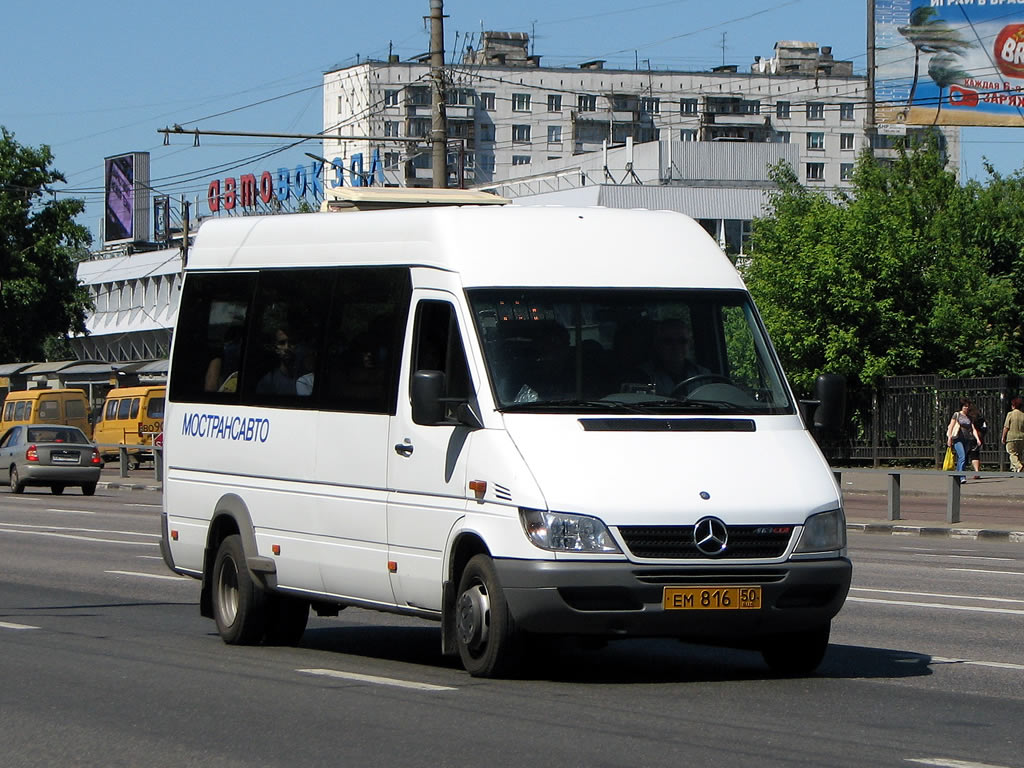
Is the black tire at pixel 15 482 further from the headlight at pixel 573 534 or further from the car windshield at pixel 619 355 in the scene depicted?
the headlight at pixel 573 534

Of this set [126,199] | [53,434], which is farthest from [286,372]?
[126,199]

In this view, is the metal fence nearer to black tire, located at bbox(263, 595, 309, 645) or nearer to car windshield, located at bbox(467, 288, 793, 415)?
black tire, located at bbox(263, 595, 309, 645)

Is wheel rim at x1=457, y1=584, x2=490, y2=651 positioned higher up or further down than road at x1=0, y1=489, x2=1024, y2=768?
higher up

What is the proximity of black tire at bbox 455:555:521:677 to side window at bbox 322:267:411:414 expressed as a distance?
134 centimetres

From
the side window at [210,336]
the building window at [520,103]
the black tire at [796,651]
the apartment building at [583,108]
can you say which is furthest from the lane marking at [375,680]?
the building window at [520,103]

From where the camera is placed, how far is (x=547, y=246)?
10266 millimetres

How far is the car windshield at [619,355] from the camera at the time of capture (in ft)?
32.0

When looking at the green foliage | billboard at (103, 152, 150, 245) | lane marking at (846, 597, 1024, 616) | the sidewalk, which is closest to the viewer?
lane marking at (846, 597, 1024, 616)

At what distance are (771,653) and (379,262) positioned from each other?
122 inches

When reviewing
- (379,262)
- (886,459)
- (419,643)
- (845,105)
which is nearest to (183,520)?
(419,643)

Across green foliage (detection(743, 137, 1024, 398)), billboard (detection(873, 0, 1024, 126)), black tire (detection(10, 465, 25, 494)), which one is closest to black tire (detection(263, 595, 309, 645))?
black tire (detection(10, 465, 25, 494))

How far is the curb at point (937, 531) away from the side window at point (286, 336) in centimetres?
1463

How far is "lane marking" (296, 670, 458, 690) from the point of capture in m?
9.33

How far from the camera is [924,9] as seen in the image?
173ft
